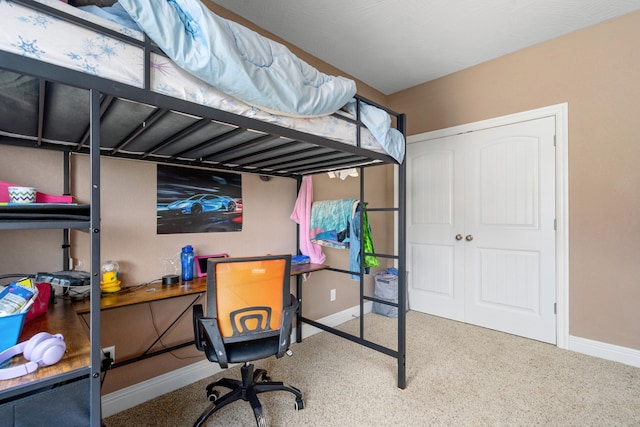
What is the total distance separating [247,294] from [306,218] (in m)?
1.22

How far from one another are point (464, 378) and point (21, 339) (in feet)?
8.21

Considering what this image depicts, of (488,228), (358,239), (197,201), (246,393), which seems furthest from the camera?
(488,228)

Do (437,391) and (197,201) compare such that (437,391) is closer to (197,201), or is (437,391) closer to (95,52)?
(197,201)

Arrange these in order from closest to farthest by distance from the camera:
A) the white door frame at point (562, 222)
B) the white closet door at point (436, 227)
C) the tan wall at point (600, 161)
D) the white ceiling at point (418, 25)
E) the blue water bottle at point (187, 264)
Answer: the blue water bottle at point (187, 264)
the white ceiling at point (418, 25)
the tan wall at point (600, 161)
the white door frame at point (562, 222)
the white closet door at point (436, 227)

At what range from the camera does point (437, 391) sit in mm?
1979

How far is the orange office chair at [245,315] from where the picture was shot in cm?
149

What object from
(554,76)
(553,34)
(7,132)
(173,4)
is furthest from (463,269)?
(7,132)

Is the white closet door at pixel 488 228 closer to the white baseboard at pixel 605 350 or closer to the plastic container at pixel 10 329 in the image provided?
the white baseboard at pixel 605 350

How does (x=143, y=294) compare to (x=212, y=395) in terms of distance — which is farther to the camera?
(x=212, y=395)

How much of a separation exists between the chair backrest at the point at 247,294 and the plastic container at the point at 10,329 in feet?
2.21

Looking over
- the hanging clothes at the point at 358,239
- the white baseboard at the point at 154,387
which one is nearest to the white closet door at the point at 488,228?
the hanging clothes at the point at 358,239

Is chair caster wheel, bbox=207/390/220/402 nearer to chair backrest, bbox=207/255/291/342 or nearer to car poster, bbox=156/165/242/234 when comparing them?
chair backrest, bbox=207/255/291/342

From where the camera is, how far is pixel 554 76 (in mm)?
2650

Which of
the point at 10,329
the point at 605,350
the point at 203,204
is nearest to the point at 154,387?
the point at 203,204
